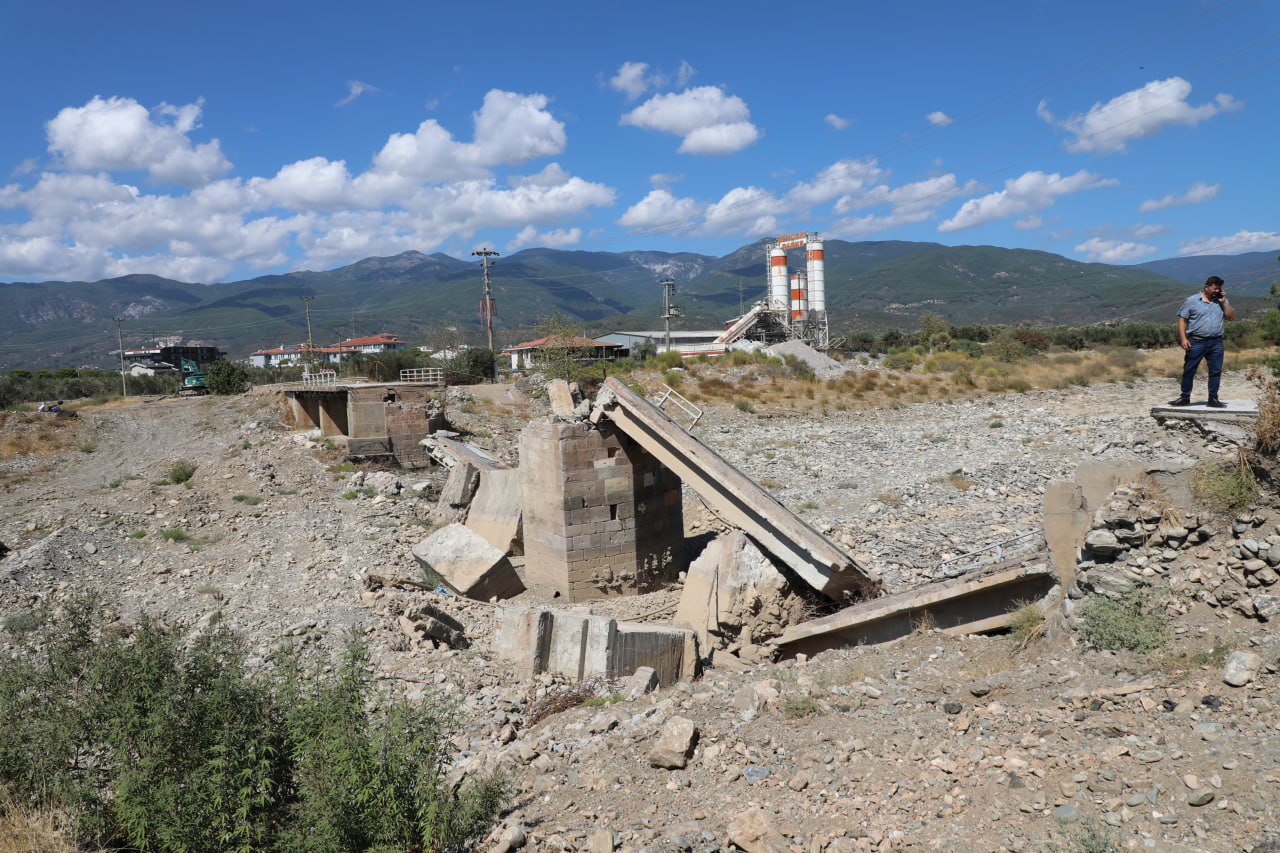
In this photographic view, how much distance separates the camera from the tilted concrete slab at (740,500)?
9875mm

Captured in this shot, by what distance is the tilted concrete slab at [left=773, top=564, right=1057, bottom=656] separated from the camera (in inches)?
319

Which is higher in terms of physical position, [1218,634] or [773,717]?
[1218,634]

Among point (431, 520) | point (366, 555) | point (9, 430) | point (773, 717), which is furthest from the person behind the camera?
point (9, 430)

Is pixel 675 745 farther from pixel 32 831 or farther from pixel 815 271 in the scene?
pixel 815 271

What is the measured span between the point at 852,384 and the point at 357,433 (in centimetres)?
2339

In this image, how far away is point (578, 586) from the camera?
12.0m

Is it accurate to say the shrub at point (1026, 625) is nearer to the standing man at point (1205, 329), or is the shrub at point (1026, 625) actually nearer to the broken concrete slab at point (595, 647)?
the standing man at point (1205, 329)

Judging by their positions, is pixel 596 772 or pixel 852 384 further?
pixel 852 384

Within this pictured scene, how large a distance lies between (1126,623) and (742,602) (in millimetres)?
4760

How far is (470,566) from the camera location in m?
11.9

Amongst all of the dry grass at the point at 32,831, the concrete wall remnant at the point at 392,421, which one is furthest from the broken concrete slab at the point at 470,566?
the concrete wall remnant at the point at 392,421

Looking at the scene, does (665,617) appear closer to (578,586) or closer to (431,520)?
(578,586)

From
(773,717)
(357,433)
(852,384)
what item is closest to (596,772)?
(773,717)

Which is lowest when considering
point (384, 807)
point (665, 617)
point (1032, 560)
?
point (665, 617)
